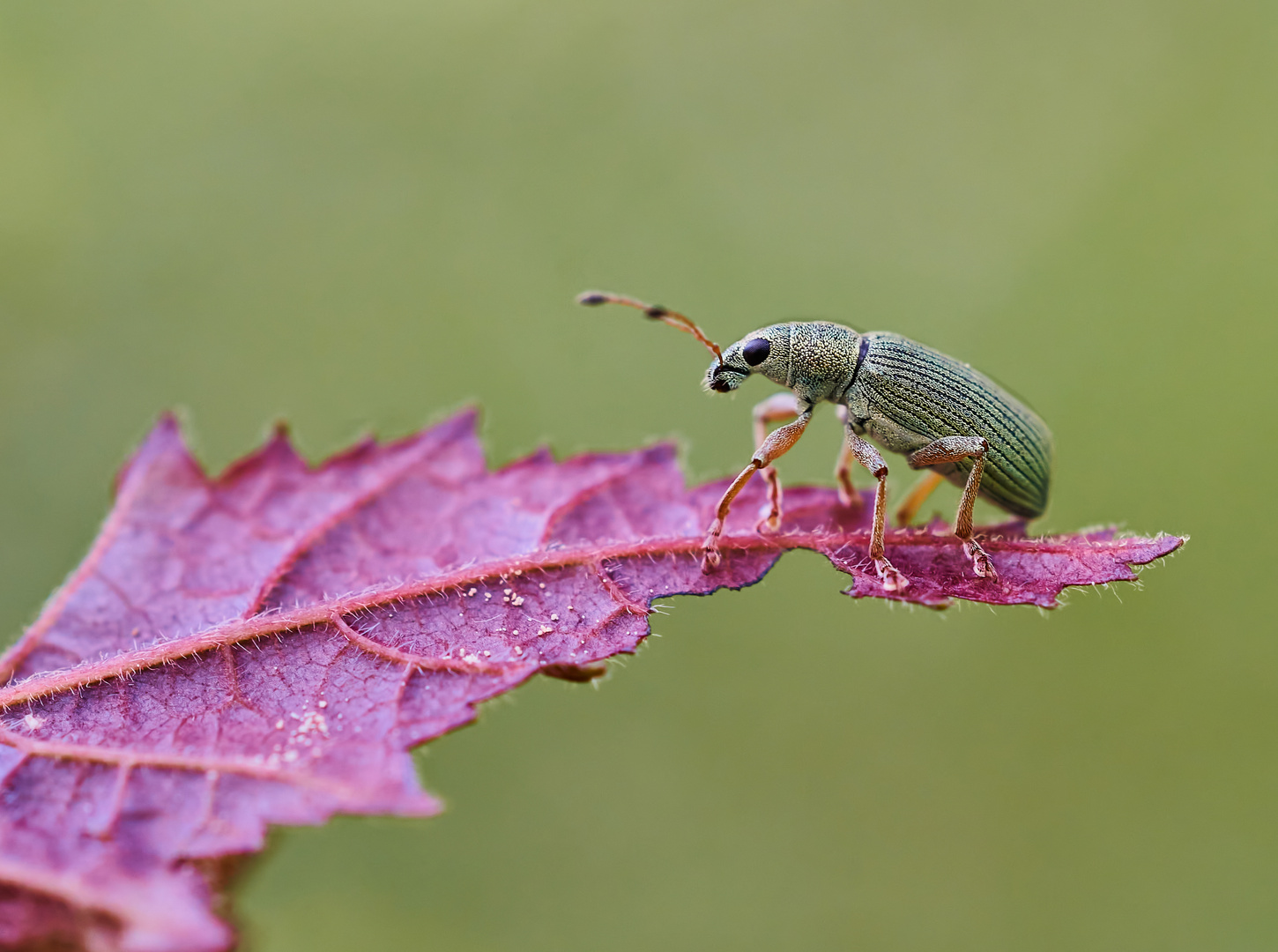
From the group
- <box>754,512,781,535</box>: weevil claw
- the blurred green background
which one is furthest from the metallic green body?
the blurred green background

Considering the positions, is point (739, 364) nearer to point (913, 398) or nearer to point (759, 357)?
point (759, 357)

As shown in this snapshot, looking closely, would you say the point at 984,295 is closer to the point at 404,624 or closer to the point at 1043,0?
the point at 1043,0

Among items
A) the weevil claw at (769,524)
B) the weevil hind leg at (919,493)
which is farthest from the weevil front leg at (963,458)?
the weevil claw at (769,524)

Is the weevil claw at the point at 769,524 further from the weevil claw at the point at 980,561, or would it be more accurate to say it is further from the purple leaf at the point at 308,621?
the weevil claw at the point at 980,561

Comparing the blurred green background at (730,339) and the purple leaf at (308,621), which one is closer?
the purple leaf at (308,621)

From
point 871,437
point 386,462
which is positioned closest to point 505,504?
point 386,462

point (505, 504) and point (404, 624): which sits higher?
point (505, 504)

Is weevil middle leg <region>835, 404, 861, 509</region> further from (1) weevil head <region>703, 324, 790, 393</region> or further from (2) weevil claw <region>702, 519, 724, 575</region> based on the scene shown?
(2) weevil claw <region>702, 519, 724, 575</region>
